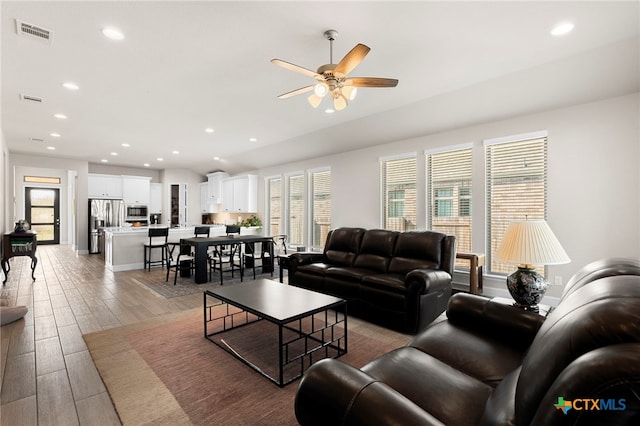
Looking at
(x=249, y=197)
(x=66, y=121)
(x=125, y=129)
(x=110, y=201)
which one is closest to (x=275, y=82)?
(x=125, y=129)

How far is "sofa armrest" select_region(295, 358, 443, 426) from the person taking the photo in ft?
3.34

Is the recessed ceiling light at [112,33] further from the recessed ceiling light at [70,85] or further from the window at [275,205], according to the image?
the window at [275,205]

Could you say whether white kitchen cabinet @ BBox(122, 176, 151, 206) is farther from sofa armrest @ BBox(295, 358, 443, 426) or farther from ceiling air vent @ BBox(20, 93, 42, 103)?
sofa armrest @ BBox(295, 358, 443, 426)

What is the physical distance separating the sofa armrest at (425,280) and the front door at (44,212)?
1392cm

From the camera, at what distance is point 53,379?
235cm

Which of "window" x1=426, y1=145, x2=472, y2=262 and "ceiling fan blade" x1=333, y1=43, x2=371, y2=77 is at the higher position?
"ceiling fan blade" x1=333, y1=43, x2=371, y2=77

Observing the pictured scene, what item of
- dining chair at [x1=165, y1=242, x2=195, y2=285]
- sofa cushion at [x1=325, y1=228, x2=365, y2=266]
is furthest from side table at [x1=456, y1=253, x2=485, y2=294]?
dining chair at [x1=165, y1=242, x2=195, y2=285]

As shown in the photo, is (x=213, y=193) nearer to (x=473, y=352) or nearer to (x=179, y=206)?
(x=179, y=206)

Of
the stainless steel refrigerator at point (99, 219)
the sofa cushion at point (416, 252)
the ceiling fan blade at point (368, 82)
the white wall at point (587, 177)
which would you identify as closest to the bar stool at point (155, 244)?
the stainless steel refrigerator at point (99, 219)

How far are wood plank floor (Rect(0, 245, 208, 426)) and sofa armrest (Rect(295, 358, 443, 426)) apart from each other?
1542mm

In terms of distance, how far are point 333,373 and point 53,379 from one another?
8.29 feet

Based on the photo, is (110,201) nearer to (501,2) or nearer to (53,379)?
(53,379)

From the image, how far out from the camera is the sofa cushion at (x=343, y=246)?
455 cm

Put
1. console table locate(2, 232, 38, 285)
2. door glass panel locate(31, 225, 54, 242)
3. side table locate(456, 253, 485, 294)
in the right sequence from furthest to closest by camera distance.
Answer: door glass panel locate(31, 225, 54, 242) → console table locate(2, 232, 38, 285) → side table locate(456, 253, 485, 294)
